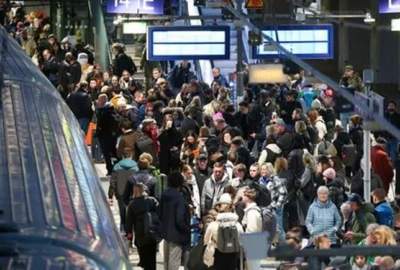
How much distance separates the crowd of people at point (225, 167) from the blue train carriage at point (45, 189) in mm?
861

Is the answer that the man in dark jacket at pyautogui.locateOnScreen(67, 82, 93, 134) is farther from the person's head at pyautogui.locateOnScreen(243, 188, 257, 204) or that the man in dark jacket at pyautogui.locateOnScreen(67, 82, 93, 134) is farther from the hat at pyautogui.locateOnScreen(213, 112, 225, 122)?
the person's head at pyautogui.locateOnScreen(243, 188, 257, 204)

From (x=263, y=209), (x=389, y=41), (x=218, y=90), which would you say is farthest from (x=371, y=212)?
(x=389, y=41)

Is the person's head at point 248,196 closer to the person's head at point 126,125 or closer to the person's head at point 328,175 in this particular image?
the person's head at point 328,175

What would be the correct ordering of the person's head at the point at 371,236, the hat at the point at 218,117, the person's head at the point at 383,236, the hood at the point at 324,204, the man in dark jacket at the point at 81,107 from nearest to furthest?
1. the person's head at the point at 383,236
2. the person's head at the point at 371,236
3. the hood at the point at 324,204
4. the hat at the point at 218,117
5. the man in dark jacket at the point at 81,107

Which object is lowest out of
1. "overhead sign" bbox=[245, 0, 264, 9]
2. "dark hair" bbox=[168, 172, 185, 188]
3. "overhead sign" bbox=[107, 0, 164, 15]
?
"dark hair" bbox=[168, 172, 185, 188]

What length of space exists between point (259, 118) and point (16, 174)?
21.8 m

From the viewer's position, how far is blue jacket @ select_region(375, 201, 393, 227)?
16.8 m

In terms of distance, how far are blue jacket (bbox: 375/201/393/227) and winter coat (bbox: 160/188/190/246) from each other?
1998mm

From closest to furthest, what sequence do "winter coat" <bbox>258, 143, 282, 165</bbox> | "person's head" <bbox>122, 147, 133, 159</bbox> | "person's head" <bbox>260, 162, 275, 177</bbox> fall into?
"person's head" <bbox>260, 162, 275, 177</bbox> < "person's head" <bbox>122, 147, 133, 159</bbox> < "winter coat" <bbox>258, 143, 282, 165</bbox>

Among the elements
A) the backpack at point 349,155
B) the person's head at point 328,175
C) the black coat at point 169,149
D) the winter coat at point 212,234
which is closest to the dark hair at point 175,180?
the winter coat at point 212,234

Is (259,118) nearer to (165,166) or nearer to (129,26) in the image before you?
(165,166)

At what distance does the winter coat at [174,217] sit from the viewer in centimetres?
1695

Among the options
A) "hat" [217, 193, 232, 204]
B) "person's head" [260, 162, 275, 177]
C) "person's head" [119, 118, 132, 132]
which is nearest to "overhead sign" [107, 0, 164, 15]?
"person's head" [119, 118, 132, 132]

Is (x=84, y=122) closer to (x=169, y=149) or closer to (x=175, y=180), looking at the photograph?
(x=169, y=149)
